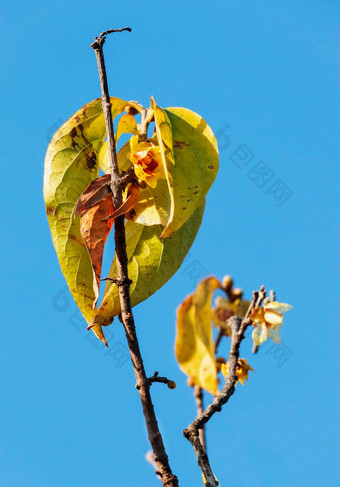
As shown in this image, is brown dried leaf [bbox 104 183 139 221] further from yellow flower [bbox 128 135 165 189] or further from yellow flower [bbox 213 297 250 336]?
yellow flower [bbox 213 297 250 336]

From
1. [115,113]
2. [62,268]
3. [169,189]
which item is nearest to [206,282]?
[169,189]

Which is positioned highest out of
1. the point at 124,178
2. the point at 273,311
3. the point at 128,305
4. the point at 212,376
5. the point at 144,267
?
the point at 124,178

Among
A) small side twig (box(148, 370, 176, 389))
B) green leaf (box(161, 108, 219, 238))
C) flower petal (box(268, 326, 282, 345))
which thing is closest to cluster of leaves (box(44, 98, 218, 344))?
green leaf (box(161, 108, 219, 238))

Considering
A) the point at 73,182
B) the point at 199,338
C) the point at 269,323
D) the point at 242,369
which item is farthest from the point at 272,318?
the point at 73,182

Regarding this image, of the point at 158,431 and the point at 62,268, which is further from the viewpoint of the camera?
the point at 62,268

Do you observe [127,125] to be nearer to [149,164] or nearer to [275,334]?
[149,164]

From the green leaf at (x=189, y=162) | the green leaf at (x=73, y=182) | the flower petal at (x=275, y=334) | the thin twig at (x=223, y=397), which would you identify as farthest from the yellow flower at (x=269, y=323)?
the green leaf at (x=73, y=182)

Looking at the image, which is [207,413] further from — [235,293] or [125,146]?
[125,146]
